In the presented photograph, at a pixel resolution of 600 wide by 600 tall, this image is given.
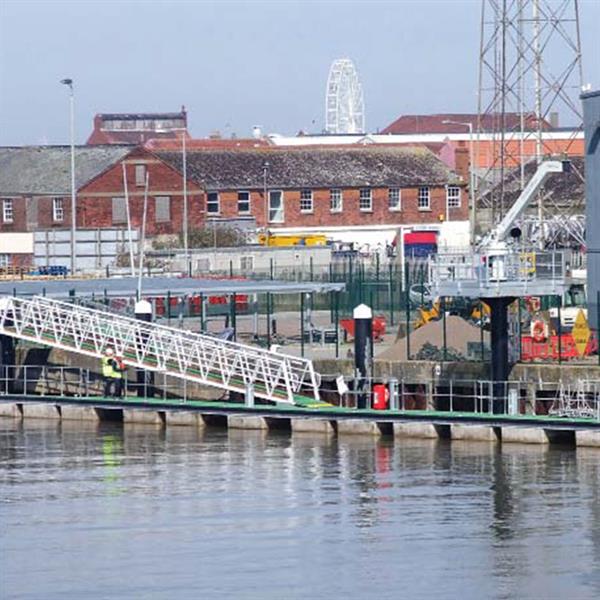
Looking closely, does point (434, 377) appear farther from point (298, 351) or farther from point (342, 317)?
point (342, 317)

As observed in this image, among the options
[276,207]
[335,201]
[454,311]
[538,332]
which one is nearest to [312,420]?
[538,332]

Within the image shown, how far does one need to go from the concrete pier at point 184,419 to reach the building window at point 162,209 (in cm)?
4874

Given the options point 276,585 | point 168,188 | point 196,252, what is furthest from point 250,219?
point 276,585

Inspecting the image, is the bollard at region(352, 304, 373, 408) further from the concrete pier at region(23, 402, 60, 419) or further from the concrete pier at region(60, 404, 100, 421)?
the concrete pier at region(23, 402, 60, 419)

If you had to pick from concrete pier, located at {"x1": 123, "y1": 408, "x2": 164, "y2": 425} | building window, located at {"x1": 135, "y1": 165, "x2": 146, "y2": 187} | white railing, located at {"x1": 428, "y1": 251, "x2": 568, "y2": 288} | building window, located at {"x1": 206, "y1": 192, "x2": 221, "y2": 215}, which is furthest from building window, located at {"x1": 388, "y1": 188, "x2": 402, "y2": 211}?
white railing, located at {"x1": 428, "y1": 251, "x2": 568, "y2": 288}

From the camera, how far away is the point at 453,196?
11088cm

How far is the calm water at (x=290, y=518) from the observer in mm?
35312

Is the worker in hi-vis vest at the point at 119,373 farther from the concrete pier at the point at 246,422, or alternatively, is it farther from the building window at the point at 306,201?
the building window at the point at 306,201

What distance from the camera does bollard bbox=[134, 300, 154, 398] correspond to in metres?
58.4

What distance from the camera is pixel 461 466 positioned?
47.1 metres

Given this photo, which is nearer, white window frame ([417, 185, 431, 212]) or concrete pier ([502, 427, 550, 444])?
concrete pier ([502, 427, 550, 444])

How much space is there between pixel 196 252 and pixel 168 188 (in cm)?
1250

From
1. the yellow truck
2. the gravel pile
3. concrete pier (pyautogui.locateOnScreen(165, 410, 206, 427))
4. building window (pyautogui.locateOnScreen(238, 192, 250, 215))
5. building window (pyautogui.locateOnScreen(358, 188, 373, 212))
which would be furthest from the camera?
building window (pyautogui.locateOnScreen(358, 188, 373, 212))

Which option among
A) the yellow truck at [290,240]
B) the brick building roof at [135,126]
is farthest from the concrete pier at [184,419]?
the brick building roof at [135,126]
